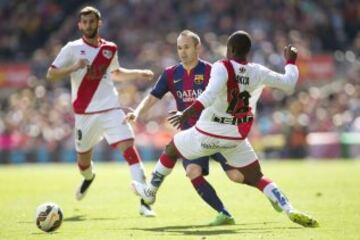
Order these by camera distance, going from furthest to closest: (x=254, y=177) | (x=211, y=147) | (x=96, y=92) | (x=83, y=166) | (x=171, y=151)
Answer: (x=83, y=166) < (x=96, y=92) < (x=171, y=151) < (x=254, y=177) < (x=211, y=147)

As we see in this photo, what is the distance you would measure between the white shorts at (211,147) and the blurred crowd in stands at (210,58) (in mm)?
17376

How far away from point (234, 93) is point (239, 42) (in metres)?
0.58

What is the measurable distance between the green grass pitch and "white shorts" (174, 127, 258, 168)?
804mm

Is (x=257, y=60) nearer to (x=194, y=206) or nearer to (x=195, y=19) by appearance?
(x=195, y=19)

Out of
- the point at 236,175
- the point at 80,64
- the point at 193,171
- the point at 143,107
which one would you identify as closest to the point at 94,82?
the point at 80,64

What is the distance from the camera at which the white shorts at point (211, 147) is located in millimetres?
11680

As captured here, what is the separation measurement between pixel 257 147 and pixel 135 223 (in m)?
18.0

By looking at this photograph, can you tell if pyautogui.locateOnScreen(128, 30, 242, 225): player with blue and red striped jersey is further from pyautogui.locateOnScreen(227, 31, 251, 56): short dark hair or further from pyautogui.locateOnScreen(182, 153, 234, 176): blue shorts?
pyautogui.locateOnScreen(227, 31, 251, 56): short dark hair

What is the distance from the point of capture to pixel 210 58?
97.5 ft

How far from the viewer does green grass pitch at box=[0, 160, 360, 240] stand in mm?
11275

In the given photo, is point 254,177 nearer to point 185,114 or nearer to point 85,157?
point 185,114

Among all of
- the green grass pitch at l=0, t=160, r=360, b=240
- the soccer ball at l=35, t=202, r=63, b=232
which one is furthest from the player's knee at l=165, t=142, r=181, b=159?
the soccer ball at l=35, t=202, r=63, b=232

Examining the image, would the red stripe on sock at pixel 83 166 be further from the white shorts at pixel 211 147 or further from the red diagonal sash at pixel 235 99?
the red diagonal sash at pixel 235 99

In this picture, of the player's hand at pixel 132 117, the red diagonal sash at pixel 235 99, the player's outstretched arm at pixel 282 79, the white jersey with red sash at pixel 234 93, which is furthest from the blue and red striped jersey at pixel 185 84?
the player's outstretched arm at pixel 282 79
